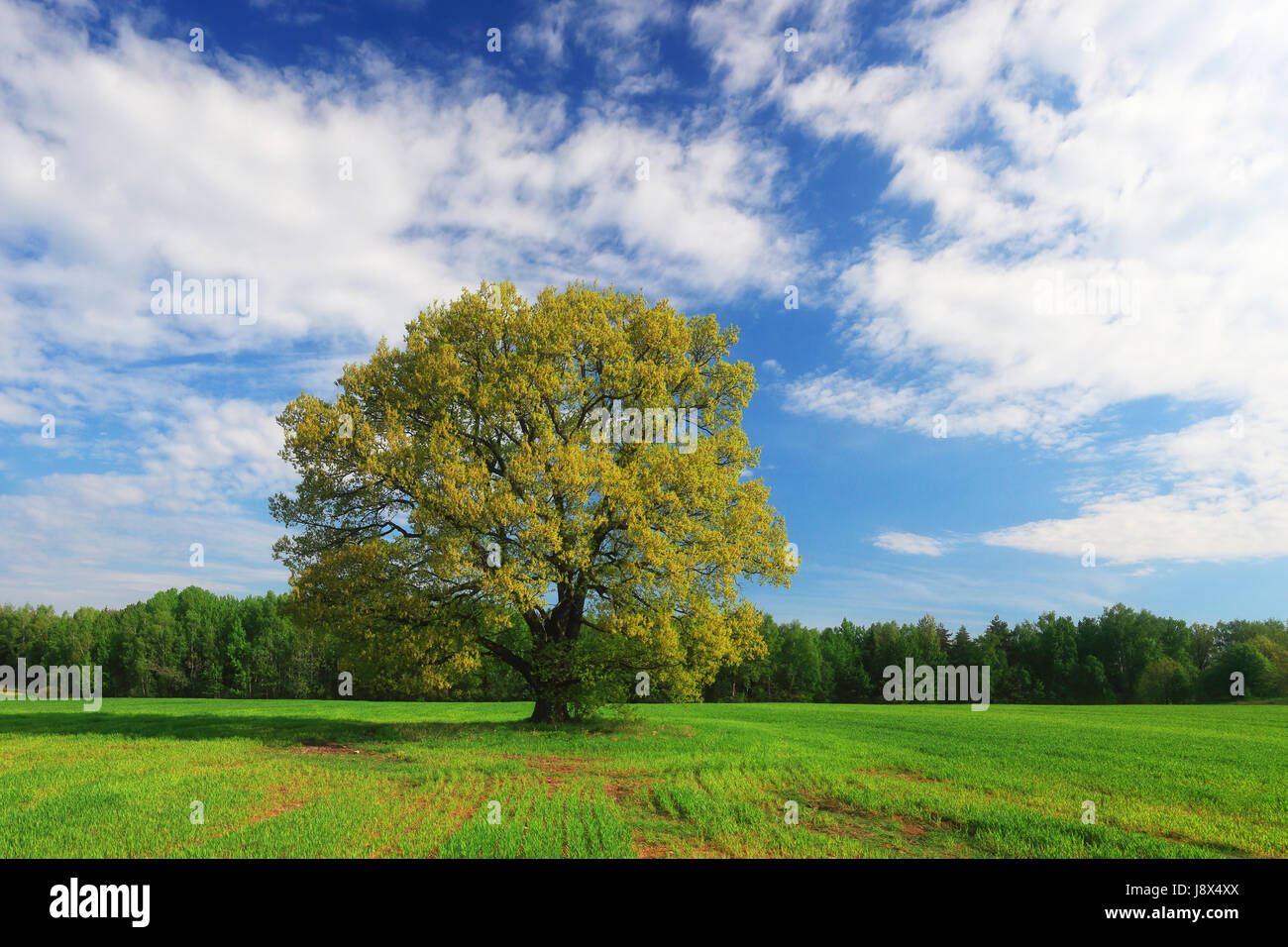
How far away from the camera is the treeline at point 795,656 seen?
313 feet

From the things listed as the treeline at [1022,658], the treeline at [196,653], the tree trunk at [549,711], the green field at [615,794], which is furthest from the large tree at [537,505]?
the treeline at [196,653]

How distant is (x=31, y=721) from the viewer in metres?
27.6

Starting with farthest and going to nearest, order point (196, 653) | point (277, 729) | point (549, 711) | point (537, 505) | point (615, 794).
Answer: point (196, 653) < point (549, 711) < point (277, 729) < point (537, 505) < point (615, 794)

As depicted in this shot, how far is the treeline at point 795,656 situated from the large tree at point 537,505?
7314 cm

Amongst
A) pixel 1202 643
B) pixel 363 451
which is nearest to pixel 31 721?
pixel 363 451

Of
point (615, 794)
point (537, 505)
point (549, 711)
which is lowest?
point (549, 711)

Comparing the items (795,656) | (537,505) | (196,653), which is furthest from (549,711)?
(196,653)

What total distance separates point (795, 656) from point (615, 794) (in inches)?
3634

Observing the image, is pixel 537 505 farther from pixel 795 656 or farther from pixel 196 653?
pixel 196 653

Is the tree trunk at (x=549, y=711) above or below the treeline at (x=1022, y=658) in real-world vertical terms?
above

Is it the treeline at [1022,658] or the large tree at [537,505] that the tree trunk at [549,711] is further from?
the treeline at [1022,658]

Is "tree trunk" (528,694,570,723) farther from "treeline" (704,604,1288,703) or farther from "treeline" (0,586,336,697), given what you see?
"treeline" (0,586,336,697)

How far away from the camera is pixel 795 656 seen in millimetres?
99500
